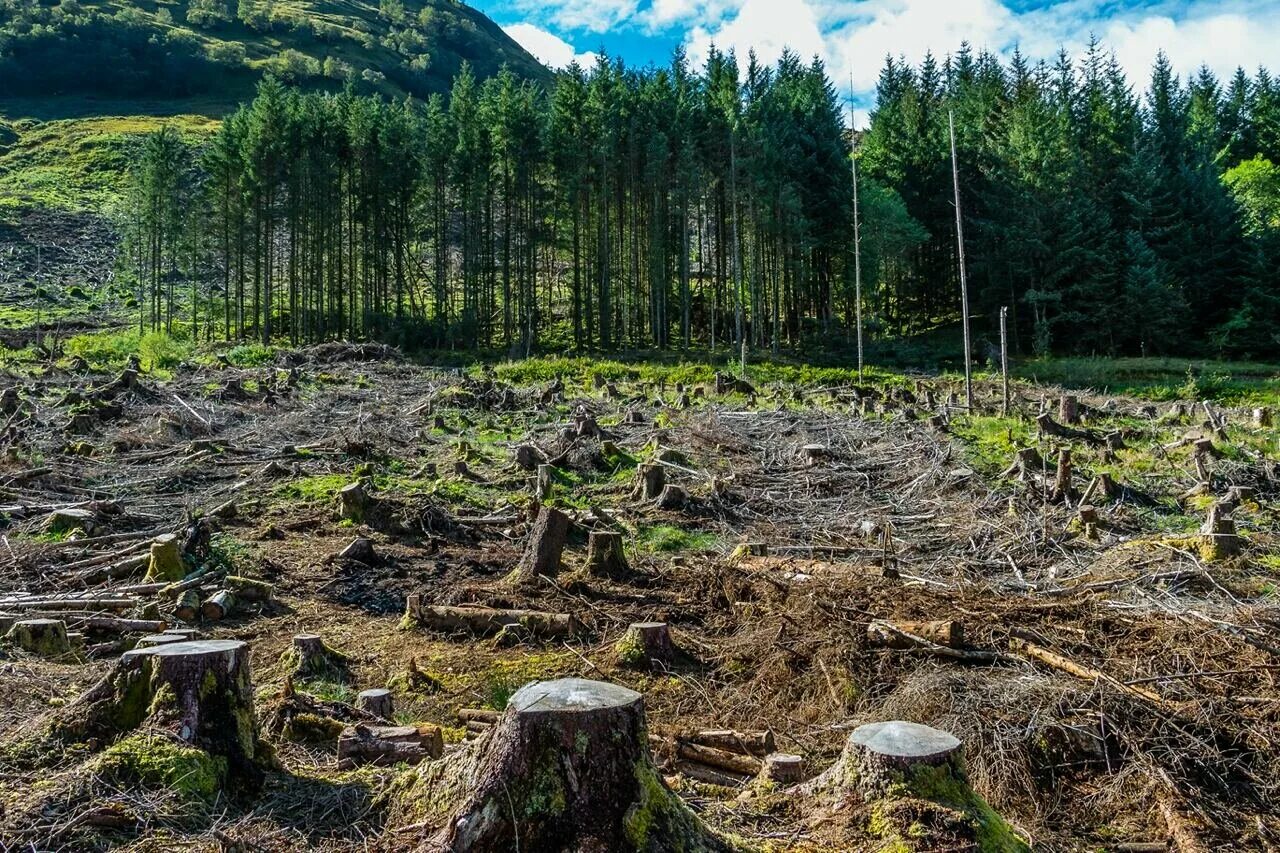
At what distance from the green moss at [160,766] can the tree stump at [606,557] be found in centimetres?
496

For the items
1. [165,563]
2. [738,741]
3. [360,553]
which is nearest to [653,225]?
[360,553]

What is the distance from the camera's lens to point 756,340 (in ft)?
121

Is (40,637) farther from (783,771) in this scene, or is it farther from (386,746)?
(783,771)

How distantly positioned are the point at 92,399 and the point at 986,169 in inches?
1611

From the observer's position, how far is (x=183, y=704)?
363cm

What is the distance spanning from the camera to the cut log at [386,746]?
4.10 meters

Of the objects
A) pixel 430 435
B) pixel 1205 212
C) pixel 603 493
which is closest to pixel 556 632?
pixel 603 493

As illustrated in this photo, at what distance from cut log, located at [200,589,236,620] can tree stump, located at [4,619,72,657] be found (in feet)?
4.15

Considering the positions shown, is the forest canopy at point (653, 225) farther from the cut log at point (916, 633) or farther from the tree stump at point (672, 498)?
the cut log at point (916, 633)

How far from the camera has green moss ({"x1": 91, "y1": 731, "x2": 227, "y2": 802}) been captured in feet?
11.1

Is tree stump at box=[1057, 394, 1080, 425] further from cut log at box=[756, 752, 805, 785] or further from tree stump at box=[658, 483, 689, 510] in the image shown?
cut log at box=[756, 752, 805, 785]

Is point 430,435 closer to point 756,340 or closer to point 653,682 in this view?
point 653,682

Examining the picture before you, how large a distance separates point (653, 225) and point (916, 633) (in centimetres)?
3214

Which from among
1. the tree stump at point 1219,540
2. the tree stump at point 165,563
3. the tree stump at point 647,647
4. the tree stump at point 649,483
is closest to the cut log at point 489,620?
the tree stump at point 647,647
